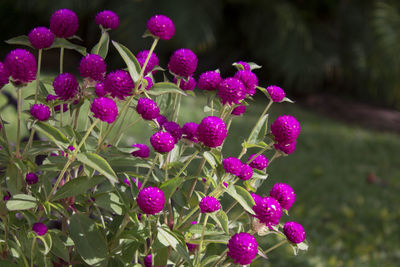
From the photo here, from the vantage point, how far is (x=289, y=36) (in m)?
7.66

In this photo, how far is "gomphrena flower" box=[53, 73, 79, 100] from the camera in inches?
32.3

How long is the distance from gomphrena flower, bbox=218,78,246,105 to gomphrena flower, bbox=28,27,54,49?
12.9 inches

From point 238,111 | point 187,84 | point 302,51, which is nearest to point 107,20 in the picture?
point 187,84

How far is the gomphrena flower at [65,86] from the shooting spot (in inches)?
32.3

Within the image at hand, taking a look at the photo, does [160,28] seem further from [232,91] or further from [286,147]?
[286,147]

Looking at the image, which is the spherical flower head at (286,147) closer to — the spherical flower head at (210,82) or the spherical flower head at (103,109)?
the spherical flower head at (210,82)

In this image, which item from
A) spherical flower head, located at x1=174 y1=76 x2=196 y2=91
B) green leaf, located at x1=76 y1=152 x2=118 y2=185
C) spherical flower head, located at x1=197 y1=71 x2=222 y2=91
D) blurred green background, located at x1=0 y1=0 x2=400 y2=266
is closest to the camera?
green leaf, located at x1=76 y1=152 x2=118 y2=185

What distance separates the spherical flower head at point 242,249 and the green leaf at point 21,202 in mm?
333

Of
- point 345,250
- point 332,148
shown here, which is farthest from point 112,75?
point 332,148

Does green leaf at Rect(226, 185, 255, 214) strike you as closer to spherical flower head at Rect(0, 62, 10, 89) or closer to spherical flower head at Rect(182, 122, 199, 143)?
spherical flower head at Rect(182, 122, 199, 143)

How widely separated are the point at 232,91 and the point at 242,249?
10.7 inches

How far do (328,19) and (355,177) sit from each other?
15.0 ft

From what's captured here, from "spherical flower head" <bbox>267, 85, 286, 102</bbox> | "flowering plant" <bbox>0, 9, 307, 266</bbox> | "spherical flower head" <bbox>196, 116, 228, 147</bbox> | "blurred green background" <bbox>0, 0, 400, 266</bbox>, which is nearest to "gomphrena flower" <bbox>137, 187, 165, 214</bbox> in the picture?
"flowering plant" <bbox>0, 9, 307, 266</bbox>

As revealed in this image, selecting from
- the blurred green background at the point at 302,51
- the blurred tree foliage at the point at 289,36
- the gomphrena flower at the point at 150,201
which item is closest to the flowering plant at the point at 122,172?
the gomphrena flower at the point at 150,201
